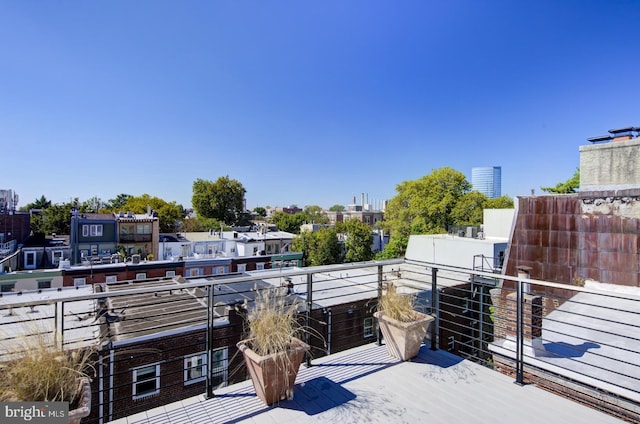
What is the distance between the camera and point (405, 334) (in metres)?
2.89

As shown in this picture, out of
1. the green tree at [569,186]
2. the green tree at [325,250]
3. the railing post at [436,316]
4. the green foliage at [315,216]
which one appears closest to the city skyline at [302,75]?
the green tree at [569,186]

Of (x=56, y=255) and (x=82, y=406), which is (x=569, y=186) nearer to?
(x=82, y=406)

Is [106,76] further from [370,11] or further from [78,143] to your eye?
[78,143]

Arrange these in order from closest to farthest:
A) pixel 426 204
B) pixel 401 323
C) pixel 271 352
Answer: pixel 271 352 < pixel 401 323 < pixel 426 204

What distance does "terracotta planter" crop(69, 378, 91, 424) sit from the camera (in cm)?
146

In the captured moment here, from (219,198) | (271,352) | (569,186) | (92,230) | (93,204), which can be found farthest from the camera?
(93,204)

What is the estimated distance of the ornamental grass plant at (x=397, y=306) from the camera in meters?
2.96

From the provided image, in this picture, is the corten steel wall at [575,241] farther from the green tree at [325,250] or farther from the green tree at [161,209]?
the green tree at [161,209]

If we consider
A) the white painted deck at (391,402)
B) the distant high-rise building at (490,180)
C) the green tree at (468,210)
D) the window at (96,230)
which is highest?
the distant high-rise building at (490,180)

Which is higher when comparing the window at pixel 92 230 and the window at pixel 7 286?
the window at pixel 92 230

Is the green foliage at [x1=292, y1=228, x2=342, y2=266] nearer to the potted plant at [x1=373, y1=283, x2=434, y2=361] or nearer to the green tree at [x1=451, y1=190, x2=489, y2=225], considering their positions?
the green tree at [x1=451, y1=190, x2=489, y2=225]

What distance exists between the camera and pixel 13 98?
920 cm

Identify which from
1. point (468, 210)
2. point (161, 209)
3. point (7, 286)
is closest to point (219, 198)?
point (161, 209)

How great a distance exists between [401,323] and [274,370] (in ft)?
4.38
